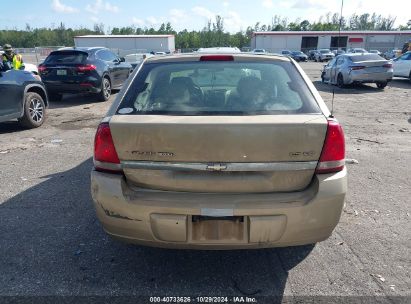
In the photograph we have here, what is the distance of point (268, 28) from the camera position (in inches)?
4478

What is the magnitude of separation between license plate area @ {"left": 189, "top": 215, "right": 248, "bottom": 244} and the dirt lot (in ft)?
Result: 1.55

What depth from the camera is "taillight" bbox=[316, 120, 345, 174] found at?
2.47 m

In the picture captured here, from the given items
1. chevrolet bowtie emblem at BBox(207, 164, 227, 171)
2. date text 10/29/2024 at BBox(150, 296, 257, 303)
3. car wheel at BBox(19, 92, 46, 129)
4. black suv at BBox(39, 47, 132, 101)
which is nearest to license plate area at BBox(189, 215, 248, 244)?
chevrolet bowtie emblem at BBox(207, 164, 227, 171)

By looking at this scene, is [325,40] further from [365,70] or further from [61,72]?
[61,72]

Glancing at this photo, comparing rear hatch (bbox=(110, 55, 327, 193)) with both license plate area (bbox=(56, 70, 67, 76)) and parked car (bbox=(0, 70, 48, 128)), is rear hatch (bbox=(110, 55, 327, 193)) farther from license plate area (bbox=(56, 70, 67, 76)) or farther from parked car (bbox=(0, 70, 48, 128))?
license plate area (bbox=(56, 70, 67, 76))

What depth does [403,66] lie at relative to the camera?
18172 mm

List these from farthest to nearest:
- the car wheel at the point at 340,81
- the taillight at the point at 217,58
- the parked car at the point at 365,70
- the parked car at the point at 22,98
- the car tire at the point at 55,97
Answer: the car wheel at the point at 340,81, the parked car at the point at 365,70, the car tire at the point at 55,97, the parked car at the point at 22,98, the taillight at the point at 217,58

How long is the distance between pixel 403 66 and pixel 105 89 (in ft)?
49.2

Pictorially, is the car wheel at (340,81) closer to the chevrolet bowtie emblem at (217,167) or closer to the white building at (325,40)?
the chevrolet bowtie emblem at (217,167)

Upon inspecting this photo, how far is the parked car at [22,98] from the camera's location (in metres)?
7.05

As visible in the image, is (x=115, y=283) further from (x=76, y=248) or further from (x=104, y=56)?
(x=104, y=56)

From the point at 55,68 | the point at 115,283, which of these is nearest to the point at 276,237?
the point at 115,283

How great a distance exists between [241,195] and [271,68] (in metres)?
1.22

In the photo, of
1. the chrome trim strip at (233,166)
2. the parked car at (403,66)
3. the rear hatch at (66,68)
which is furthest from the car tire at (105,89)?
the parked car at (403,66)
